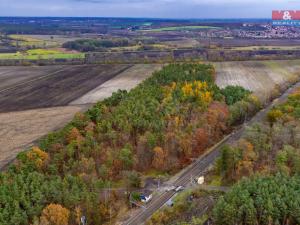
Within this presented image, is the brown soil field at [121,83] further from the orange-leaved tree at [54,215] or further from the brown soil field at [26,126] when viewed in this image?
the orange-leaved tree at [54,215]

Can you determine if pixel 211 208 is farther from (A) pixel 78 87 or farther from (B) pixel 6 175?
(A) pixel 78 87

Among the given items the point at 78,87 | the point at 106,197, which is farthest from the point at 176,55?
the point at 106,197

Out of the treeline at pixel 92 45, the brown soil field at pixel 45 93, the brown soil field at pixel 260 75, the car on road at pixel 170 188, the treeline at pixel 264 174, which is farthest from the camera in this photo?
the treeline at pixel 92 45

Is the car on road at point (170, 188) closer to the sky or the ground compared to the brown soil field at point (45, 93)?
closer to the ground

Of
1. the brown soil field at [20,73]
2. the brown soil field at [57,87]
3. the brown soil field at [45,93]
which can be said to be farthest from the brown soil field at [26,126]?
the brown soil field at [20,73]

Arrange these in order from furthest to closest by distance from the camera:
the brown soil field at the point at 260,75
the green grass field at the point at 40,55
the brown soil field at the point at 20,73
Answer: the green grass field at the point at 40,55 < the brown soil field at the point at 20,73 < the brown soil field at the point at 260,75

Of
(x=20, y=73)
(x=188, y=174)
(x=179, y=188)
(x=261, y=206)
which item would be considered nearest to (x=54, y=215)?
(x=179, y=188)
